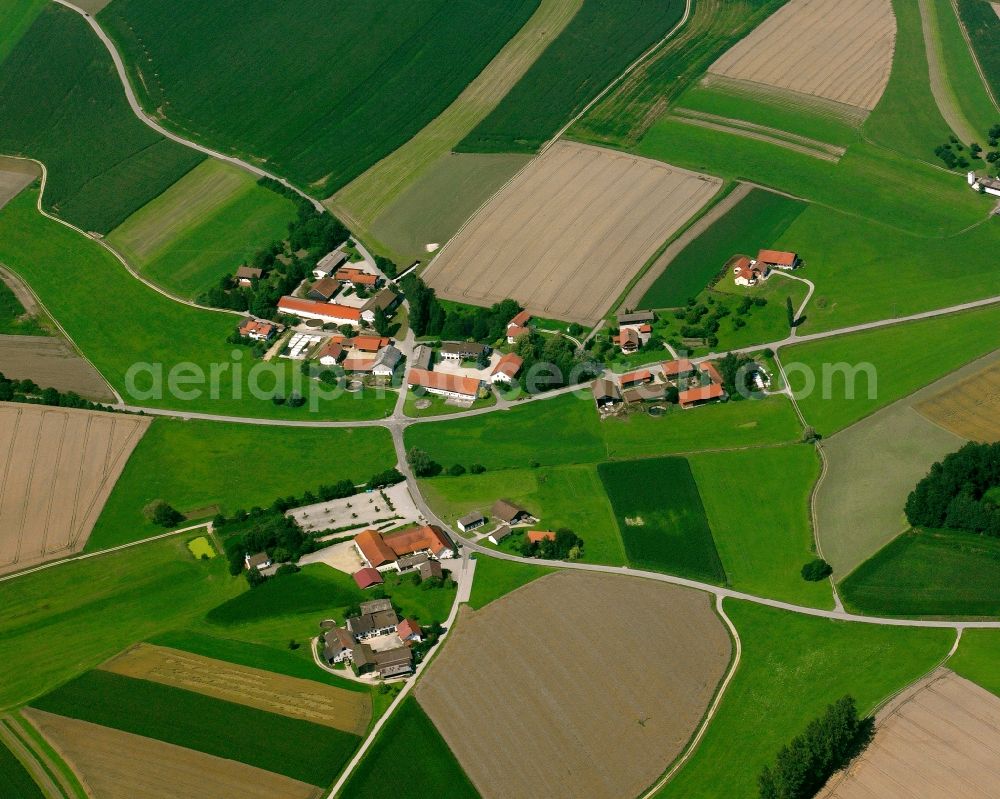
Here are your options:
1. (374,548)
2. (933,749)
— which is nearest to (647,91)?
(374,548)

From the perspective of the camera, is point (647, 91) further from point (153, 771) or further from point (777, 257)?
point (153, 771)

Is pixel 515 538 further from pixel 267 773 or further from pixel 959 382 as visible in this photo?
pixel 959 382

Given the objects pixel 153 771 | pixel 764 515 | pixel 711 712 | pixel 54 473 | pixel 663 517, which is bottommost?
pixel 711 712

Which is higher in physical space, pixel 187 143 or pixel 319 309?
pixel 187 143

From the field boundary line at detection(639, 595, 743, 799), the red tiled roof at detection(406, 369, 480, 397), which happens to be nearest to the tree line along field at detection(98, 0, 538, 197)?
the red tiled roof at detection(406, 369, 480, 397)

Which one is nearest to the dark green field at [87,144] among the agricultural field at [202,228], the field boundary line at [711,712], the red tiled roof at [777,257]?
the agricultural field at [202,228]

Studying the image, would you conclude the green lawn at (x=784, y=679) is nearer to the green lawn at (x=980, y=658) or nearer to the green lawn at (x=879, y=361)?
the green lawn at (x=980, y=658)

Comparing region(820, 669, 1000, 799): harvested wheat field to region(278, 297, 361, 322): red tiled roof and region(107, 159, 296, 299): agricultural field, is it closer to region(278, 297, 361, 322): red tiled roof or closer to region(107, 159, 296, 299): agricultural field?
region(278, 297, 361, 322): red tiled roof
